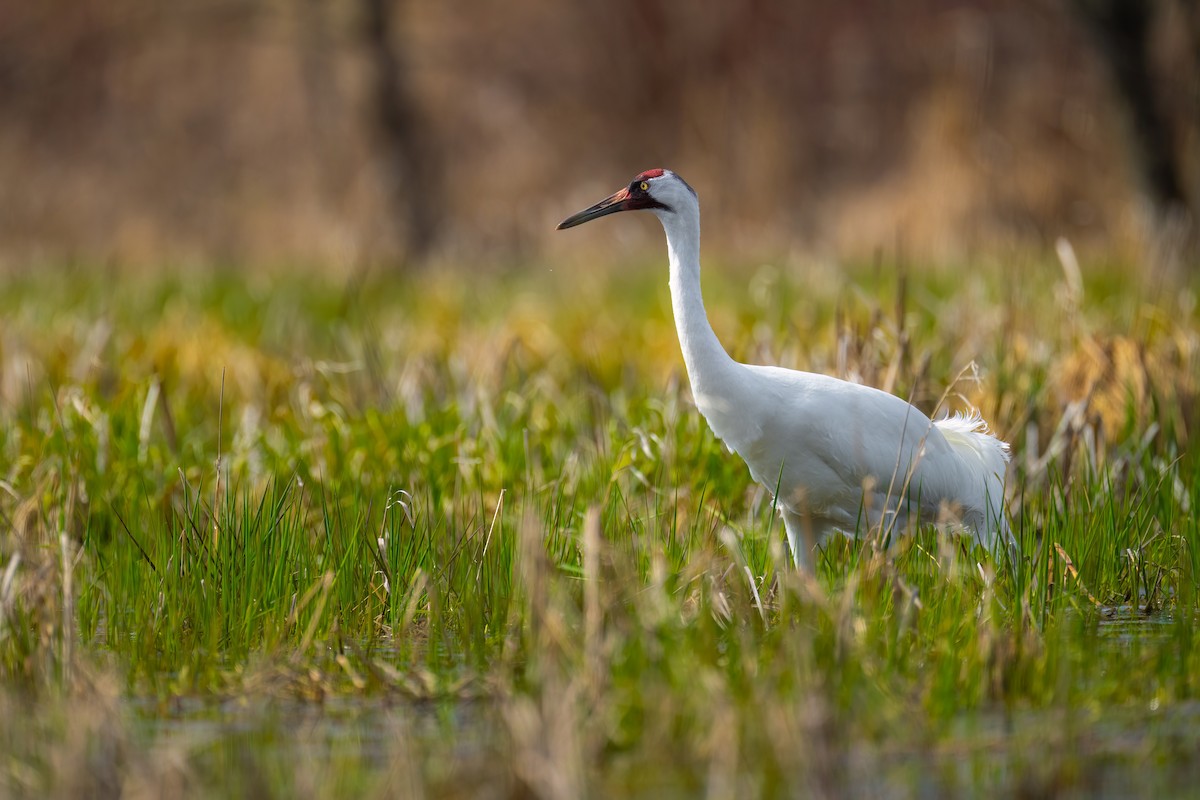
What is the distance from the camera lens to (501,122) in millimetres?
22719

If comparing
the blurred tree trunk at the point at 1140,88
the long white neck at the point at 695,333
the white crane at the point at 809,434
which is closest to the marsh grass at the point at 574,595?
the white crane at the point at 809,434

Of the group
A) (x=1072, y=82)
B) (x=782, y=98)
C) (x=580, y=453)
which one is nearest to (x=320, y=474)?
(x=580, y=453)

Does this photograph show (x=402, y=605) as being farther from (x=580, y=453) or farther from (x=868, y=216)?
(x=868, y=216)

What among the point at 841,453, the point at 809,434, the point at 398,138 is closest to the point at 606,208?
the point at 809,434

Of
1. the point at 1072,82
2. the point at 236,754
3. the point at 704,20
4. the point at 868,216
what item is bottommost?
the point at 236,754

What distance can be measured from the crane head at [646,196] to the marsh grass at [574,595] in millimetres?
818

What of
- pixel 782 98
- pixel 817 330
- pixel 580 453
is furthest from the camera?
pixel 782 98

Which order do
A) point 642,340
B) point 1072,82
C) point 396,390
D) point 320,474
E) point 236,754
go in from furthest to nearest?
point 1072,82
point 642,340
point 396,390
point 320,474
point 236,754

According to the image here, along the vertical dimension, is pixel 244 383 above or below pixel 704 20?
below

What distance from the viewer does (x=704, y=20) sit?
21328 millimetres

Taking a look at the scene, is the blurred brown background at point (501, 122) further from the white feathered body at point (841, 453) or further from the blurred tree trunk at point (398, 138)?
the white feathered body at point (841, 453)

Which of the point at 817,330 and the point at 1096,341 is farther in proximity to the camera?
the point at 817,330

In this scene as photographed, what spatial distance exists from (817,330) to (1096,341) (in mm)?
1416

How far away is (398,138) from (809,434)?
10.6 meters
